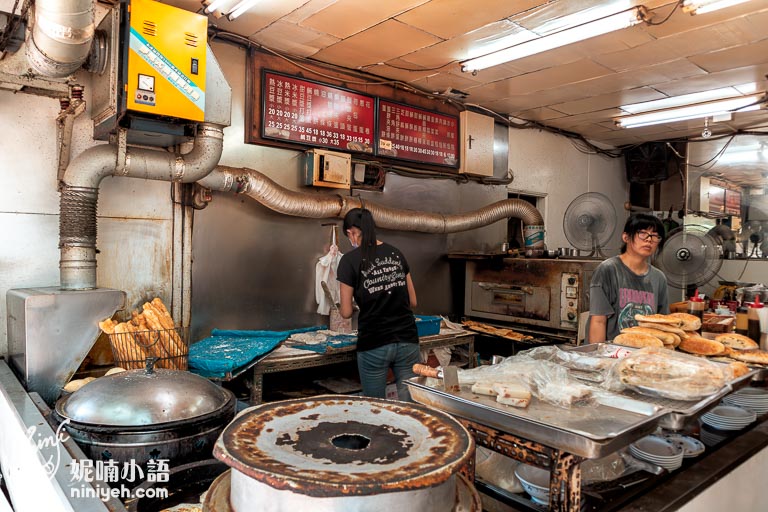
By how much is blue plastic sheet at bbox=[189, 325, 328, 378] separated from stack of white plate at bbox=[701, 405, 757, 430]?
2.43 metres

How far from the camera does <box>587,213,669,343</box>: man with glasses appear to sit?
281cm

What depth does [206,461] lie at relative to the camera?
65.8 inches

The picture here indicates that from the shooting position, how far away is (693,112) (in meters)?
5.45

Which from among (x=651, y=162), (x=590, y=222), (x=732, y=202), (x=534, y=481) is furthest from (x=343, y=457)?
(x=651, y=162)

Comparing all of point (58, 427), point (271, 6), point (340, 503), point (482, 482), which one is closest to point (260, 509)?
point (340, 503)

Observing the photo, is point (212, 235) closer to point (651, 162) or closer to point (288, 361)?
point (288, 361)

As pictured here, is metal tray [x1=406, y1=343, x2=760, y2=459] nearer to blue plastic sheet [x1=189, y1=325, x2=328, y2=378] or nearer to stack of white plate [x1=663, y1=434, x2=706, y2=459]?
stack of white plate [x1=663, y1=434, x2=706, y2=459]

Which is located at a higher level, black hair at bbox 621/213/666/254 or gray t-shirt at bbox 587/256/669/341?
black hair at bbox 621/213/666/254

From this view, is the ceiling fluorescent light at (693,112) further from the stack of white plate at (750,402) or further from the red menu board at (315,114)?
the stack of white plate at (750,402)

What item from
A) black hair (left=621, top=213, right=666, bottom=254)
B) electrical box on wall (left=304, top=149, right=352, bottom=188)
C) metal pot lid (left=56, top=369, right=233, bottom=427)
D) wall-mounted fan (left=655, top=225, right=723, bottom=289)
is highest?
electrical box on wall (left=304, top=149, right=352, bottom=188)

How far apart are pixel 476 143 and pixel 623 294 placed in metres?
3.00

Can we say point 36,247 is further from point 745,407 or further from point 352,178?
point 745,407

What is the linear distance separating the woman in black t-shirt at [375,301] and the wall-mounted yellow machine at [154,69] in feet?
3.91

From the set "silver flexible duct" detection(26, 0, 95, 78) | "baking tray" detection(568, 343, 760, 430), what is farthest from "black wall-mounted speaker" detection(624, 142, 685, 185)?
"silver flexible duct" detection(26, 0, 95, 78)
